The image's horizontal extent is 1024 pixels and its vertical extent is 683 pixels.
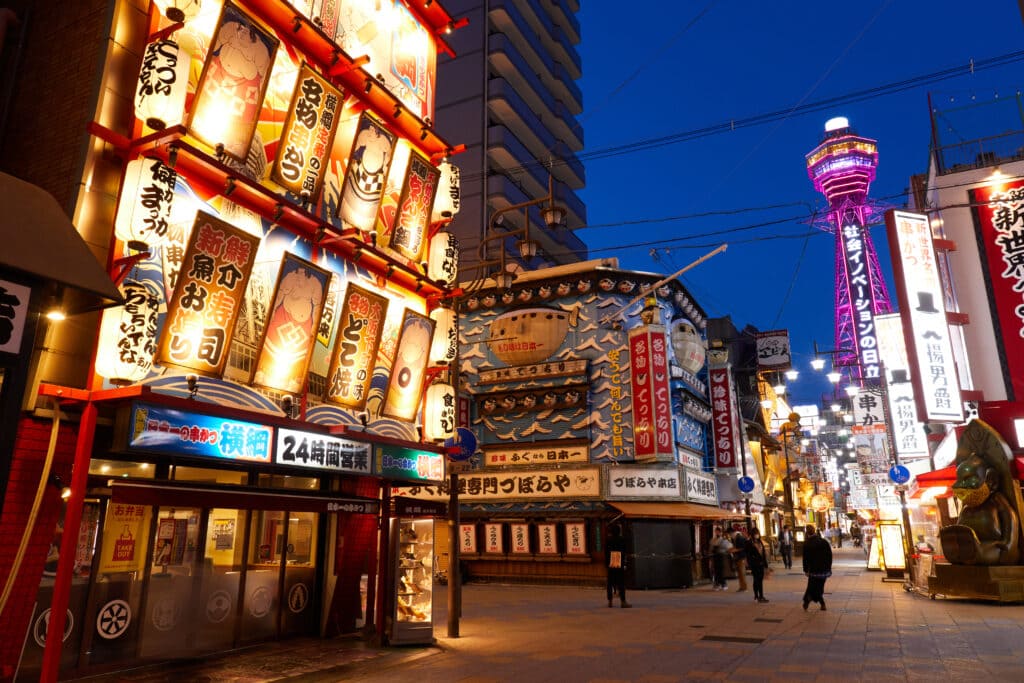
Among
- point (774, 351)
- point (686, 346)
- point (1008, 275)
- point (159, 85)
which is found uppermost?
point (774, 351)

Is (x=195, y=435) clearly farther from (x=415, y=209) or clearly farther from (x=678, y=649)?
(x=678, y=649)

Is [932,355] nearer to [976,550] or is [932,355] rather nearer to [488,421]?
[976,550]

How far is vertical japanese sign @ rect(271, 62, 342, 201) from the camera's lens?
11.1 metres

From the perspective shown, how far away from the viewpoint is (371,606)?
13250 mm

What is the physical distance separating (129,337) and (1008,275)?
77.7ft

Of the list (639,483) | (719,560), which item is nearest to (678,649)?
(639,483)

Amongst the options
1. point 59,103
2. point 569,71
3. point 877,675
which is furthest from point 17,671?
point 569,71

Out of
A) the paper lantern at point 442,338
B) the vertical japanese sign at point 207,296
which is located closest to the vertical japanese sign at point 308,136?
the vertical japanese sign at point 207,296

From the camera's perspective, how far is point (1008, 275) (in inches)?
803

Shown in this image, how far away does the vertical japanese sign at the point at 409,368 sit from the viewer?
44.6 feet

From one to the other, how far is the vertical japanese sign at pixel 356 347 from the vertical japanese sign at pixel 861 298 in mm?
26219

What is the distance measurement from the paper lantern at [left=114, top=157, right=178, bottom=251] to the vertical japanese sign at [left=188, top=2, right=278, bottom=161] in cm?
111

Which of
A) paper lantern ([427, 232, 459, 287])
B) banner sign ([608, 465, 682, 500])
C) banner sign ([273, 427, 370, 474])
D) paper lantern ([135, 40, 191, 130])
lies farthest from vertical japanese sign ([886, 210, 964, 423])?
paper lantern ([135, 40, 191, 130])

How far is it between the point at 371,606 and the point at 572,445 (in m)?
13.2
